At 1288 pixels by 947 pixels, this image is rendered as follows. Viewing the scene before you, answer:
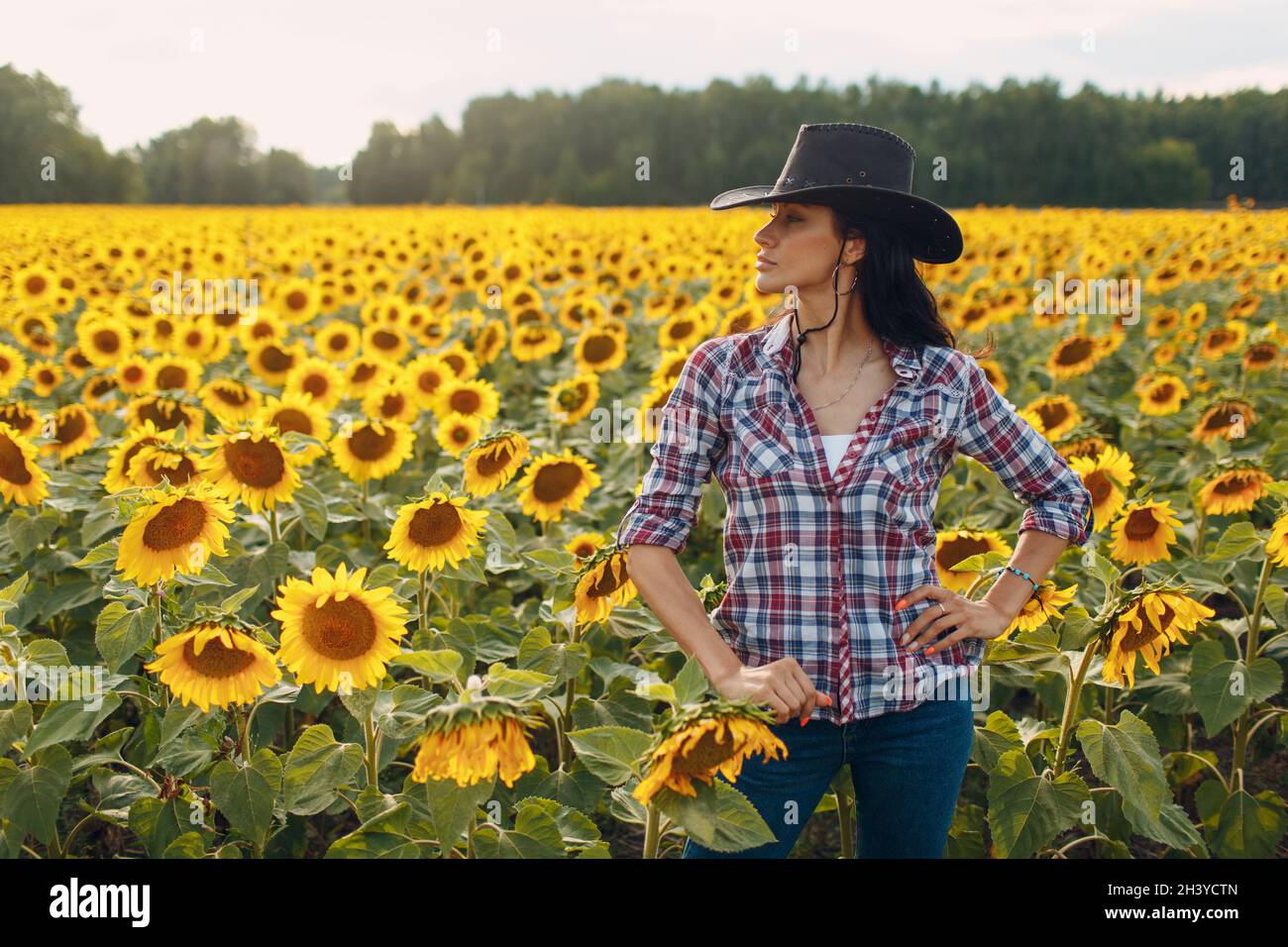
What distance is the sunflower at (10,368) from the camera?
20.5ft

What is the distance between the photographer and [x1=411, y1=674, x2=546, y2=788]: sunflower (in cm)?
197

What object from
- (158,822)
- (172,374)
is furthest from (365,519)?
(172,374)

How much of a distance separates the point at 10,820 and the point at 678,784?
1.88 m

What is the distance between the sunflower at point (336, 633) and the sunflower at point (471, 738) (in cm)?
62

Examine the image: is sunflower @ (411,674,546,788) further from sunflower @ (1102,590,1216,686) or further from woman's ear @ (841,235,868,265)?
sunflower @ (1102,590,1216,686)

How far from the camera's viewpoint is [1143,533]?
145 inches

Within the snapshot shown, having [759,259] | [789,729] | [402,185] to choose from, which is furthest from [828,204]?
[402,185]

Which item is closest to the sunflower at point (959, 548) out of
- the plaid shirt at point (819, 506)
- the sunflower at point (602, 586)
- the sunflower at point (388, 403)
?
the plaid shirt at point (819, 506)

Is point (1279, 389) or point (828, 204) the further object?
point (1279, 389)

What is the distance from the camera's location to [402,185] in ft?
187

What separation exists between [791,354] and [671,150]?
173ft

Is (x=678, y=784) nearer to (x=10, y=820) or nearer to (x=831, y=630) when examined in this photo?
(x=831, y=630)

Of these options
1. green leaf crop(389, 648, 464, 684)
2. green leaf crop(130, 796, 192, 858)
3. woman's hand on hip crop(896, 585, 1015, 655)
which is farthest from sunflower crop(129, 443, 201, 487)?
woman's hand on hip crop(896, 585, 1015, 655)

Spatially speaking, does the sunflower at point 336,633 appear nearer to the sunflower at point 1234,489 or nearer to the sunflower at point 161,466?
the sunflower at point 161,466
